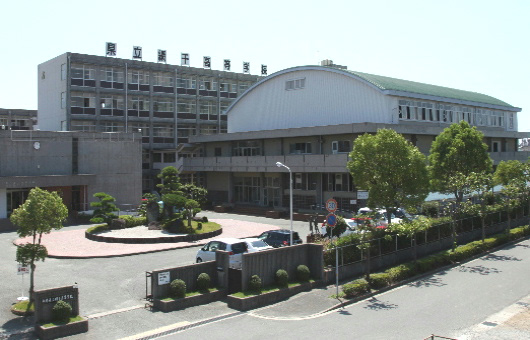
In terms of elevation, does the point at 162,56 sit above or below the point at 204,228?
above

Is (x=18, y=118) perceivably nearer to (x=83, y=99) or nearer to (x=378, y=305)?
(x=83, y=99)

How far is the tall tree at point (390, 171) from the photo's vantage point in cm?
2383

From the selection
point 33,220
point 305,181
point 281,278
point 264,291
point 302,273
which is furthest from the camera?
point 305,181

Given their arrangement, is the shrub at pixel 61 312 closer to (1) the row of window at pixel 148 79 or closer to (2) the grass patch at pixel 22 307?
(2) the grass patch at pixel 22 307

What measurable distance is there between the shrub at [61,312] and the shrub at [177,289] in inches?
140

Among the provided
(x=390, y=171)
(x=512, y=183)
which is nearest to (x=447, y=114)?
(x=512, y=183)

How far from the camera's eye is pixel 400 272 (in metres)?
22.0

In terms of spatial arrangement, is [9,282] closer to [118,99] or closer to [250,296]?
[250,296]

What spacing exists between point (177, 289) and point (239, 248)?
4939mm

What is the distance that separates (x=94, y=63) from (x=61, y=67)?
366cm

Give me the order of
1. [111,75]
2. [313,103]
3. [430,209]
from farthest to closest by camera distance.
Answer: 1. [111,75]
2. [313,103]
3. [430,209]

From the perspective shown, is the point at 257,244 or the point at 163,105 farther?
the point at 163,105

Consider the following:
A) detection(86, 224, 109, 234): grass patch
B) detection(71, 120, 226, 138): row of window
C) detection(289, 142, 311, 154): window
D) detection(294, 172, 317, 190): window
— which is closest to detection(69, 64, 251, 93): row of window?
detection(71, 120, 226, 138): row of window

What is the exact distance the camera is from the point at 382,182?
939 inches
